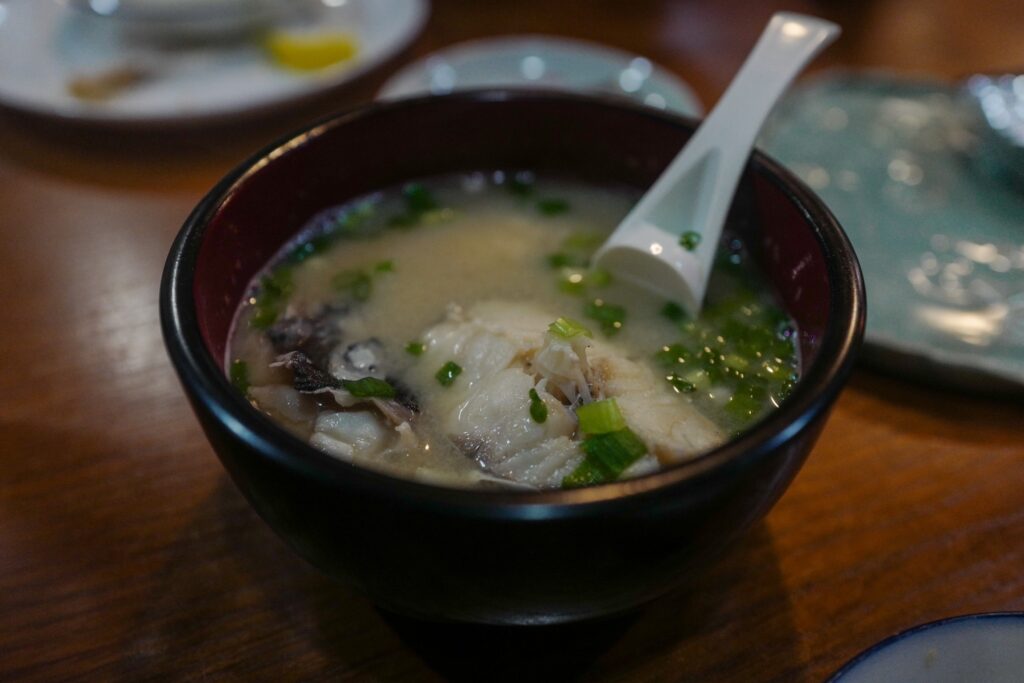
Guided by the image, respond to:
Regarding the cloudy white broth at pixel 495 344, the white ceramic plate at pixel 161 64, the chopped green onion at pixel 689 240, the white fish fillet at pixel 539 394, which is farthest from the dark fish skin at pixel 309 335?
the white ceramic plate at pixel 161 64

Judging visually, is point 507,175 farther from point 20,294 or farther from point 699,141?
point 20,294

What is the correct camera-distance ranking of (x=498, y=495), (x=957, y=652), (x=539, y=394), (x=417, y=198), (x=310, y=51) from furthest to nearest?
(x=310, y=51), (x=417, y=198), (x=539, y=394), (x=957, y=652), (x=498, y=495)

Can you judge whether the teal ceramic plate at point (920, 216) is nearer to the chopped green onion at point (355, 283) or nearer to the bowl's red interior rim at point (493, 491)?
the bowl's red interior rim at point (493, 491)

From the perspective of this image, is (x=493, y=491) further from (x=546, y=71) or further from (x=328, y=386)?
(x=546, y=71)

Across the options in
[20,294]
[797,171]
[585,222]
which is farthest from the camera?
[797,171]

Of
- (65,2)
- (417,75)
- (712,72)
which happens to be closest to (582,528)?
(417,75)

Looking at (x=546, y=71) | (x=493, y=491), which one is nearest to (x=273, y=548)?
(x=493, y=491)
